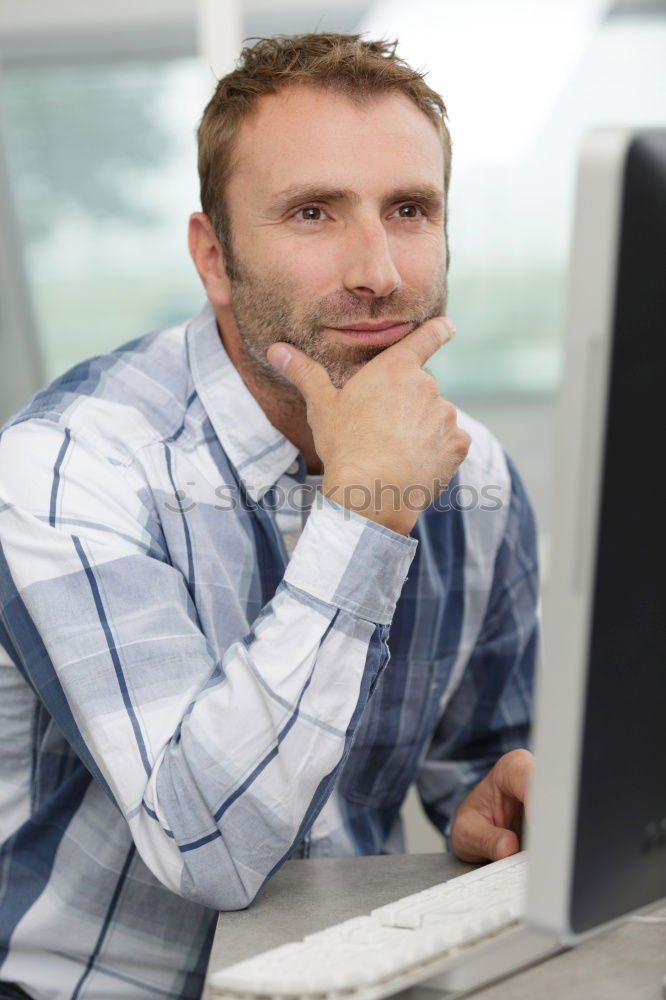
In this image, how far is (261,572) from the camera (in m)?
1.18

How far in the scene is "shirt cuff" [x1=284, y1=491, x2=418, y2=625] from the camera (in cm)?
88

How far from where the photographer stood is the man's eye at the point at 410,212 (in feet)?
4.17

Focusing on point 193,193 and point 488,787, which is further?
point 193,193

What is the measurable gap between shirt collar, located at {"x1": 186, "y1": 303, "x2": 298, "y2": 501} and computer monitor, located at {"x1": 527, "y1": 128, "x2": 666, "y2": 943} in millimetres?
699

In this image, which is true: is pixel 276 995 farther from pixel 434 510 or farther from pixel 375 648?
pixel 434 510

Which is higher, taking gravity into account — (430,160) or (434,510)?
(430,160)

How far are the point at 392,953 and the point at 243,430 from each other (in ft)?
2.33

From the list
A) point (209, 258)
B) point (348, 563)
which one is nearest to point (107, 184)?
point (209, 258)

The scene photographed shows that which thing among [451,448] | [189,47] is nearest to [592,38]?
[189,47]

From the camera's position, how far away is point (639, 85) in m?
2.88

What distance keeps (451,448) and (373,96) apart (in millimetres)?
492

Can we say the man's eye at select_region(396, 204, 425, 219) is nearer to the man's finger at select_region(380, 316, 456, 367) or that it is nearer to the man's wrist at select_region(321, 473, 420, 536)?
the man's finger at select_region(380, 316, 456, 367)

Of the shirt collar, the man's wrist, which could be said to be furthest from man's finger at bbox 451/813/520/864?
the shirt collar

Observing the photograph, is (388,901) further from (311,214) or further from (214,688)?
(311,214)
